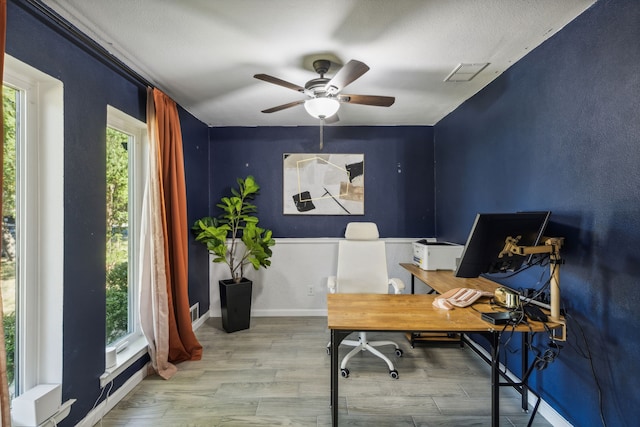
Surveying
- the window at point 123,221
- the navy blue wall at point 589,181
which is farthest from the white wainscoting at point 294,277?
the navy blue wall at point 589,181

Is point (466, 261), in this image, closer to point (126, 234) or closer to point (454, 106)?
point (454, 106)

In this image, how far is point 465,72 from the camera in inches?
97.0

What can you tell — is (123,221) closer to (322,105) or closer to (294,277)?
(322,105)

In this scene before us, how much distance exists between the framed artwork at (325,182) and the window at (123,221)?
5.75 ft

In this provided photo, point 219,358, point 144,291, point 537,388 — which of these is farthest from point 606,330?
point 144,291

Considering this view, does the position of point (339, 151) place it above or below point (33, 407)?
above

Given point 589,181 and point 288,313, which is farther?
point 288,313

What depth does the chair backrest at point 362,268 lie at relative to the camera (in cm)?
290

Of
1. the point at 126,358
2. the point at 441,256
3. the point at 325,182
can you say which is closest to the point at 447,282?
the point at 441,256

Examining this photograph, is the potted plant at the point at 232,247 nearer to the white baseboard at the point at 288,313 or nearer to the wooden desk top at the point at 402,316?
the white baseboard at the point at 288,313

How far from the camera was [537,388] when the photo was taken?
210 cm

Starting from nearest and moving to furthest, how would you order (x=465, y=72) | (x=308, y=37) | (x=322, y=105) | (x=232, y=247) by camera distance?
(x=308, y=37), (x=322, y=105), (x=465, y=72), (x=232, y=247)

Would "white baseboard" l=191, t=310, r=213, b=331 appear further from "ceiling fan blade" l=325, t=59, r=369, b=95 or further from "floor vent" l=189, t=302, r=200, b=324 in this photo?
"ceiling fan blade" l=325, t=59, r=369, b=95

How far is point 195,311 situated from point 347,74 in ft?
9.85
